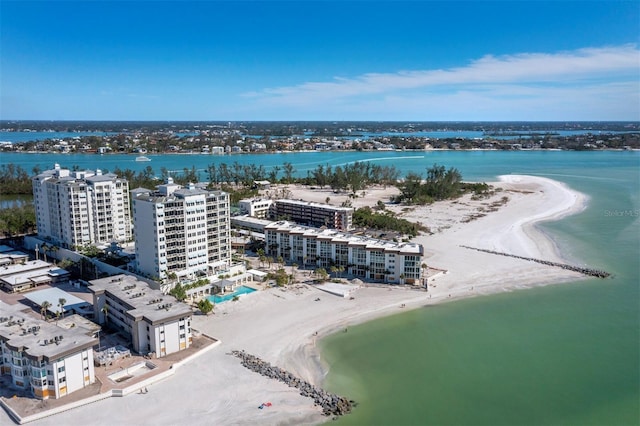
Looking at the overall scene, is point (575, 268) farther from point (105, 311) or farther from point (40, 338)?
point (40, 338)

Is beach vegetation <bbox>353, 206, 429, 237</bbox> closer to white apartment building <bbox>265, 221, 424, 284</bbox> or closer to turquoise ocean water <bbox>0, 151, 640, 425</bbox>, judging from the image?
white apartment building <bbox>265, 221, 424, 284</bbox>

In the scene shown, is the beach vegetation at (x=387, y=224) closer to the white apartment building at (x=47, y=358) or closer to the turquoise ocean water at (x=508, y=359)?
the turquoise ocean water at (x=508, y=359)

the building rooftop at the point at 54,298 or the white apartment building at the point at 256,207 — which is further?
the white apartment building at the point at 256,207

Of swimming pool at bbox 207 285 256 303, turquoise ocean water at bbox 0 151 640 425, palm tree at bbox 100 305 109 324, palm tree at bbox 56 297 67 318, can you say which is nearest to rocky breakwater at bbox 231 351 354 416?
turquoise ocean water at bbox 0 151 640 425

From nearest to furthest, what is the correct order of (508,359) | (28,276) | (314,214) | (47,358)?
(47,358)
(508,359)
(28,276)
(314,214)

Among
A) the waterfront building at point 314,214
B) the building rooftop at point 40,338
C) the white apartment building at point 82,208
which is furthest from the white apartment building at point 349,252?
the building rooftop at point 40,338

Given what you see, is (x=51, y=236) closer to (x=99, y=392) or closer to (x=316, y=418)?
(x=99, y=392)

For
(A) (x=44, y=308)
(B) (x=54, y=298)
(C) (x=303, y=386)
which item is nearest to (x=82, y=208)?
→ (B) (x=54, y=298)
